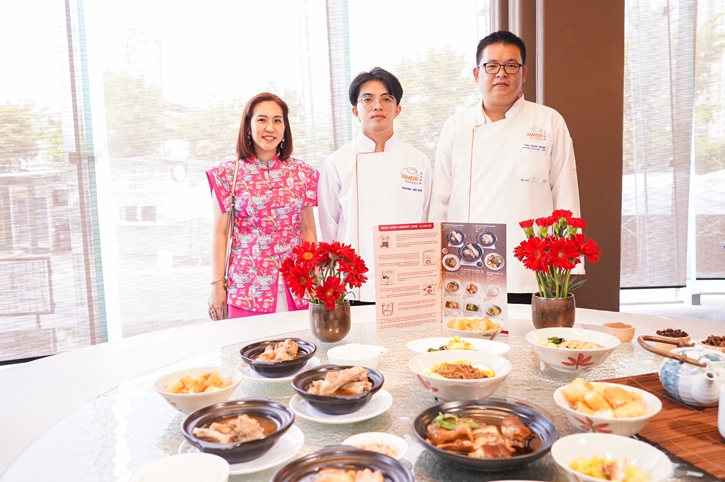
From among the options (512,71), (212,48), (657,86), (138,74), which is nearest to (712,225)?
(657,86)

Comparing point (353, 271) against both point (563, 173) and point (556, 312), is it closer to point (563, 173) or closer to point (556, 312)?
point (556, 312)

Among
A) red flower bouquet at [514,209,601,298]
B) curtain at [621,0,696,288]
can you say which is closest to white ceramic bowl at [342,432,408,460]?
red flower bouquet at [514,209,601,298]

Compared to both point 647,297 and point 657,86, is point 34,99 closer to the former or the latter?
point 657,86

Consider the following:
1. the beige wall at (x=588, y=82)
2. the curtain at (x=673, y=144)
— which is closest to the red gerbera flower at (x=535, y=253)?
the beige wall at (x=588, y=82)

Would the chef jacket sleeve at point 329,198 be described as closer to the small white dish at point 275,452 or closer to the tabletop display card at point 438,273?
the tabletop display card at point 438,273

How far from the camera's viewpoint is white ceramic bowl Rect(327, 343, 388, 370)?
4.47 ft

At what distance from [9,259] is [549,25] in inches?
153

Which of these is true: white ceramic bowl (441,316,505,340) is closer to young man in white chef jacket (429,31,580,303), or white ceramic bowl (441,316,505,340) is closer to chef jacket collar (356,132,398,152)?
young man in white chef jacket (429,31,580,303)

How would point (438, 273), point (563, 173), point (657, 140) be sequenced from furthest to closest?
point (657, 140) < point (563, 173) < point (438, 273)

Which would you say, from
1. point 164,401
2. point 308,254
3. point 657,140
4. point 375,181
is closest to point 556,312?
point 308,254

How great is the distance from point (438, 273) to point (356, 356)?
1.62ft

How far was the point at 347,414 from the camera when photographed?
1091 millimetres

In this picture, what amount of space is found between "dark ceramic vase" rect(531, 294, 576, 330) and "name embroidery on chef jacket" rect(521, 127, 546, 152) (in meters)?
1.28

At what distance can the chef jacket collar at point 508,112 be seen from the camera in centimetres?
275
